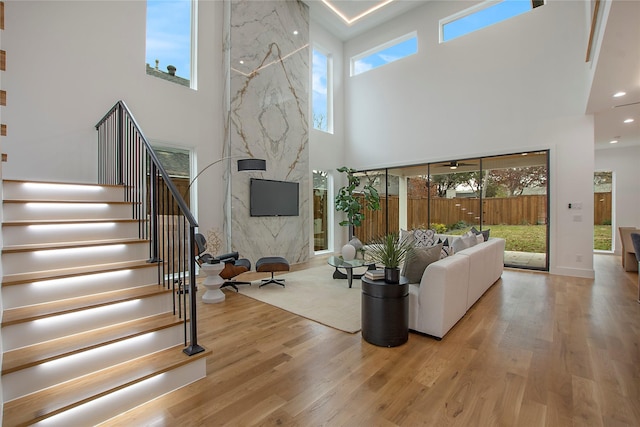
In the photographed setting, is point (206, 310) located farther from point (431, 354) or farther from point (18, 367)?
point (431, 354)

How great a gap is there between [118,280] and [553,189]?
7.16 meters

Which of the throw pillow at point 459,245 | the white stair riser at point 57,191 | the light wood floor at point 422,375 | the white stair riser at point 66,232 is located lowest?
the light wood floor at point 422,375

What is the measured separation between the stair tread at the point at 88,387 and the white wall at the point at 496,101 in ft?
22.0

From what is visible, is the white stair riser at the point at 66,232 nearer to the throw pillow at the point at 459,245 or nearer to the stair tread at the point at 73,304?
the stair tread at the point at 73,304

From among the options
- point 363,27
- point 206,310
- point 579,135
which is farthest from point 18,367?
point 363,27

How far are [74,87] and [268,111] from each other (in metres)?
3.42

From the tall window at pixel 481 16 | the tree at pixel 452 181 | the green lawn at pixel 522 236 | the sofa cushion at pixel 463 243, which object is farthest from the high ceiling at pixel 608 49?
the sofa cushion at pixel 463 243

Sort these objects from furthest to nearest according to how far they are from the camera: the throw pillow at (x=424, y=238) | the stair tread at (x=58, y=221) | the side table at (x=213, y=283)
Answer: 1. the throw pillow at (x=424, y=238)
2. the side table at (x=213, y=283)
3. the stair tread at (x=58, y=221)

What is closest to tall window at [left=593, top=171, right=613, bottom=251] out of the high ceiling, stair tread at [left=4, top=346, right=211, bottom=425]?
the high ceiling

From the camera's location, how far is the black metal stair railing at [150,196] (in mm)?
2230

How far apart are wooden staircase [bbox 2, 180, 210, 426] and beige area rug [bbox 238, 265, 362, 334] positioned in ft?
5.18

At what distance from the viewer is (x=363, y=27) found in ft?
27.5

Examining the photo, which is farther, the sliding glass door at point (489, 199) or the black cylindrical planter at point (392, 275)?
the sliding glass door at point (489, 199)

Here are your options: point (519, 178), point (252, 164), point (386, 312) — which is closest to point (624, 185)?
point (519, 178)
